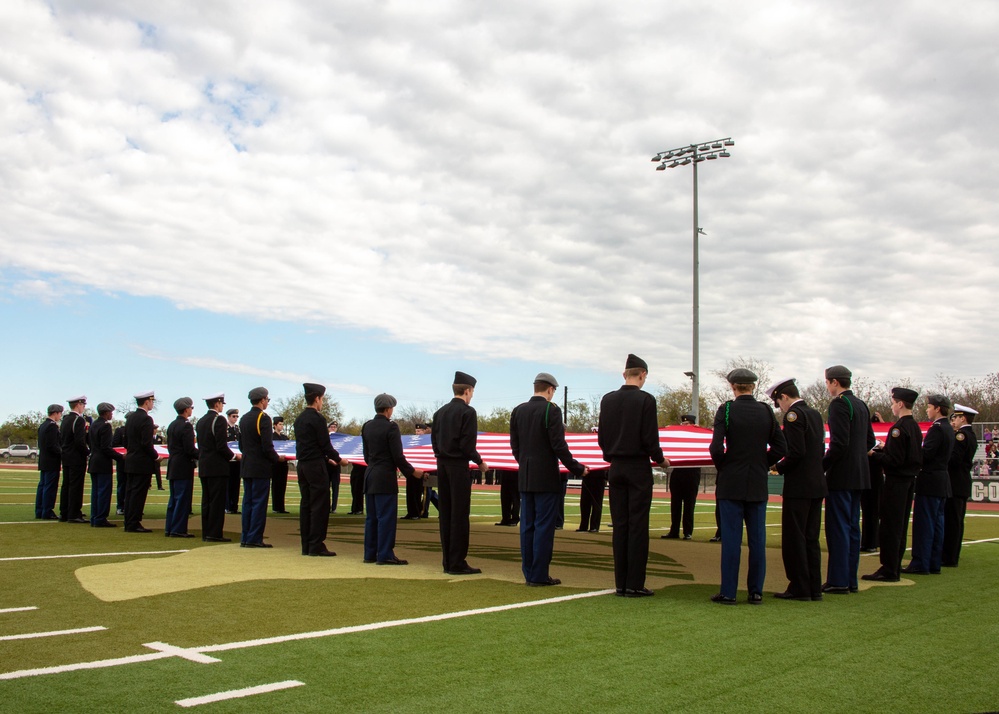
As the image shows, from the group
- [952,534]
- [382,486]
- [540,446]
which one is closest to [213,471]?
[382,486]

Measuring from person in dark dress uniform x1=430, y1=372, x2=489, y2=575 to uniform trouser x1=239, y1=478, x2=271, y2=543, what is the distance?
2.91 meters

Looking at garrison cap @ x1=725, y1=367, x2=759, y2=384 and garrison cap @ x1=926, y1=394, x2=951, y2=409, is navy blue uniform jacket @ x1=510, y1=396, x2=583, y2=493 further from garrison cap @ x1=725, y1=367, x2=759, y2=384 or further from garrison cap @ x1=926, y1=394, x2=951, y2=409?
garrison cap @ x1=926, y1=394, x2=951, y2=409

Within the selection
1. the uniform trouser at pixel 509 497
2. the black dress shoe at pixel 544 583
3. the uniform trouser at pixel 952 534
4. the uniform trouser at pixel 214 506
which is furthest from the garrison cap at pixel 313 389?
the uniform trouser at pixel 952 534

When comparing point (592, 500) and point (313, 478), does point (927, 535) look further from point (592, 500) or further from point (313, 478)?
point (313, 478)

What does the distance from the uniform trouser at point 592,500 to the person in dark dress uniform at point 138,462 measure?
6.47 metres

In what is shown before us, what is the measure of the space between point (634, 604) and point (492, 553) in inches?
156

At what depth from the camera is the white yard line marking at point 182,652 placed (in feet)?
15.2

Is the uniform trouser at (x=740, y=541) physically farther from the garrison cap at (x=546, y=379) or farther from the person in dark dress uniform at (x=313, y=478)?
the person in dark dress uniform at (x=313, y=478)

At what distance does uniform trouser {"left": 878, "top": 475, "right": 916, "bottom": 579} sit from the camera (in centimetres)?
817

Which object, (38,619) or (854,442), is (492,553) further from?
(38,619)

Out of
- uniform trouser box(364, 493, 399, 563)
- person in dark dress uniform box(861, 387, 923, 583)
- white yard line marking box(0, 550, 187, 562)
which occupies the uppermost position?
person in dark dress uniform box(861, 387, 923, 583)

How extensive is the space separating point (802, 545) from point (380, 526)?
4189 millimetres

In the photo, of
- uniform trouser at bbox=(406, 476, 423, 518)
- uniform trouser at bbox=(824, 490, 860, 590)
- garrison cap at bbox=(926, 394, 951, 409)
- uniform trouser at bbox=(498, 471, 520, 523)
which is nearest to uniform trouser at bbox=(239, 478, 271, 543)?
uniform trouser at bbox=(406, 476, 423, 518)

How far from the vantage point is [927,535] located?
28.9 feet
